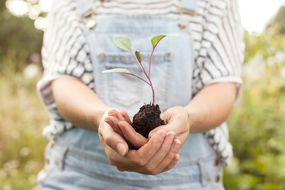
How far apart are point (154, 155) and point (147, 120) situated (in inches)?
3.1

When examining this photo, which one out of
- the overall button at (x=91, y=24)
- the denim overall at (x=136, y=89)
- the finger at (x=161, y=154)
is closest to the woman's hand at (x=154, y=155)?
the finger at (x=161, y=154)

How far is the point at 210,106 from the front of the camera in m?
1.68

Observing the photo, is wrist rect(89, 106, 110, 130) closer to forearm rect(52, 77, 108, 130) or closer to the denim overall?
forearm rect(52, 77, 108, 130)

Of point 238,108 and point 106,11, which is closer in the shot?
point 106,11

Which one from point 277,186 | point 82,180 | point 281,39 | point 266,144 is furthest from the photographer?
point 281,39

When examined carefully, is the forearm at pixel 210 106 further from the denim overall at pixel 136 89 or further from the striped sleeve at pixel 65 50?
the striped sleeve at pixel 65 50

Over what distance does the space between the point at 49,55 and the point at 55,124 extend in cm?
20

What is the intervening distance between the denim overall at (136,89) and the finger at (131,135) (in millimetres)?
447

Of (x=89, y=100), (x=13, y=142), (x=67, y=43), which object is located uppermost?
(x=67, y=43)

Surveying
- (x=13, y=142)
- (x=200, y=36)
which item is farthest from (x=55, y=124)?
(x=13, y=142)

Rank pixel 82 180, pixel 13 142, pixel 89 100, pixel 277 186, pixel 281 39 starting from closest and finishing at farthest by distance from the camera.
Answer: pixel 89 100 → pixel 82 180 → pixel 277 186 → pixel 281 39 → pixel 13 142

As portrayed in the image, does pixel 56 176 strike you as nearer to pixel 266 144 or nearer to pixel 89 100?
pixel 89 100

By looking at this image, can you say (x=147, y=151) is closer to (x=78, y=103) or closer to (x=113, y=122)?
(x=113, y=122)

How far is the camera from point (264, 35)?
13.8ft
